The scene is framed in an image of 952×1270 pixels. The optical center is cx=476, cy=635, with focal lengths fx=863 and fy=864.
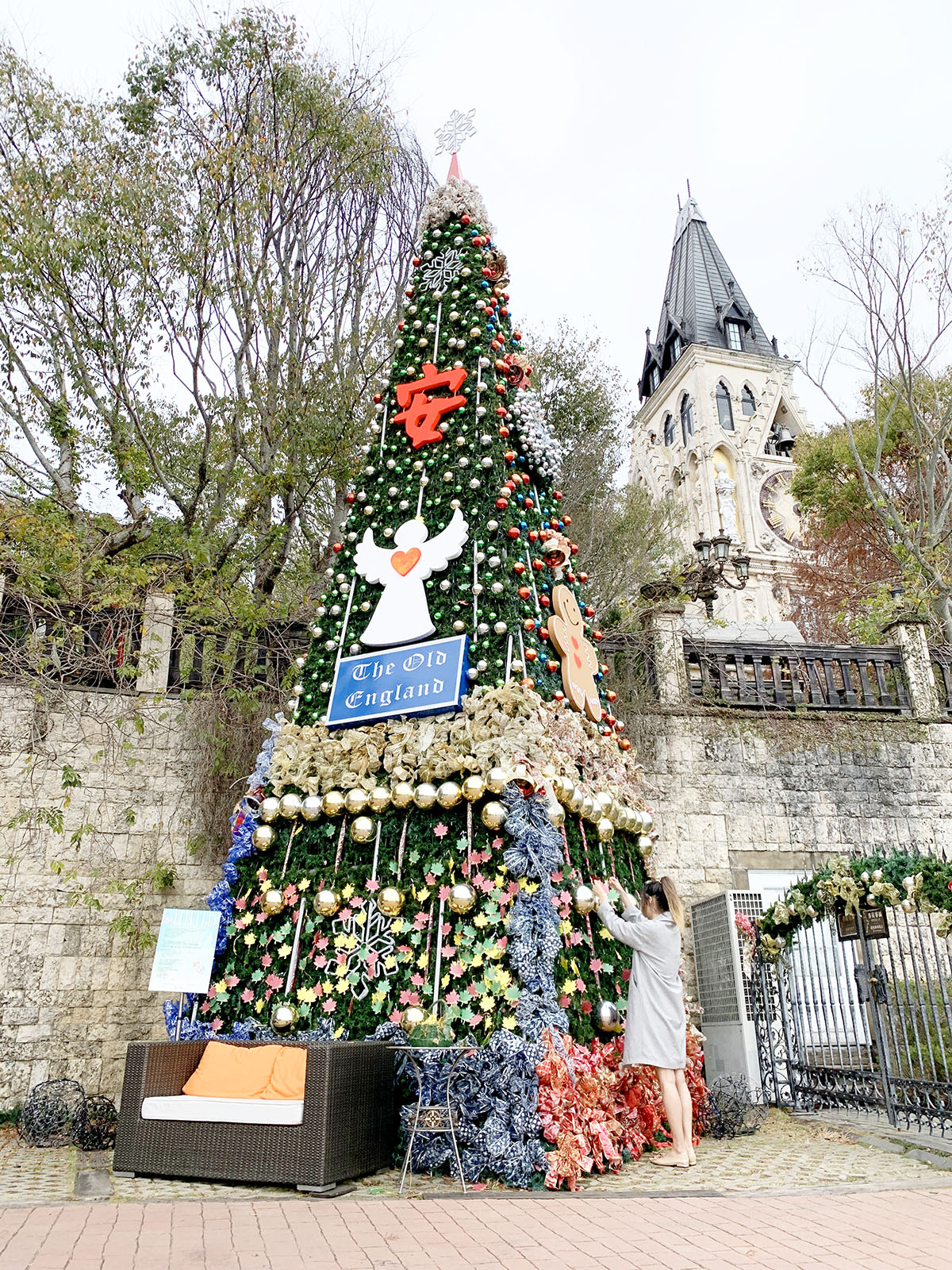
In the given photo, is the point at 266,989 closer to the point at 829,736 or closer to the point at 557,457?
the point at 557,457

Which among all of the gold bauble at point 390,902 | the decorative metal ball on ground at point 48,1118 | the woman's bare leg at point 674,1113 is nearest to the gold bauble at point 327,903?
the gold bauble at point 390,902

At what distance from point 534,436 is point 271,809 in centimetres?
341

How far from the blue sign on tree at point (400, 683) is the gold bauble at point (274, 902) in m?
1.13

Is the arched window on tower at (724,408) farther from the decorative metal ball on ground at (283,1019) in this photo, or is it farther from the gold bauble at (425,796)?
the decorative metal ball on ground at (283,1019)

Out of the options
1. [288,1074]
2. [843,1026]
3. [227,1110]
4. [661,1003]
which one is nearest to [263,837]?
[288,1074]

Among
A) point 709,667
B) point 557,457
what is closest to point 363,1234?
point 557,457

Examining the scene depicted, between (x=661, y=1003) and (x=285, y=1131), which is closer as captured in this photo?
(x=285, y=1131)

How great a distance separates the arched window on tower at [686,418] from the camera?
3915 centimetres

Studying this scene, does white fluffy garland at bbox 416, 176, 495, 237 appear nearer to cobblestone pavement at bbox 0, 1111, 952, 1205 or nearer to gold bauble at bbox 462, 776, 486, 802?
gold bauble at bbox 462, 776, 486, 802

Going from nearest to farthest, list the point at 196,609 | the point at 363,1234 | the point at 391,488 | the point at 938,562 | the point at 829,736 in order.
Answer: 1. the point at 363,1234
2. the point at 391,488
3. the point at 196,609
4. the point at 829,736
5. the point at 938,562

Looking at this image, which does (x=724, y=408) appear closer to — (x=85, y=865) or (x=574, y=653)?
(x=574, y=653)

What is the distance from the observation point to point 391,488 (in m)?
6.44

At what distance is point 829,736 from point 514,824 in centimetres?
549

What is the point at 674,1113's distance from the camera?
4.66 meters
